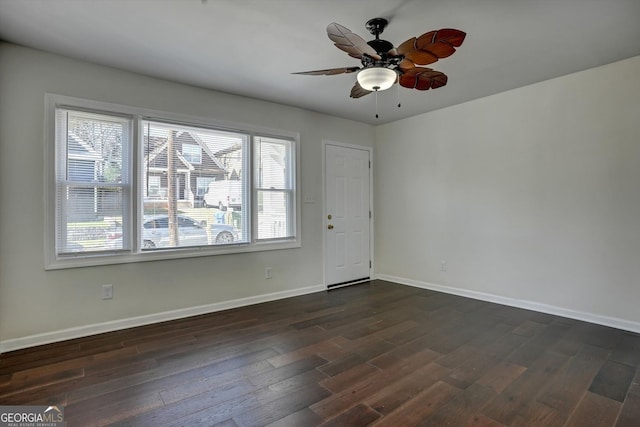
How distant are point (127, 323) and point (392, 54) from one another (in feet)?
11.2

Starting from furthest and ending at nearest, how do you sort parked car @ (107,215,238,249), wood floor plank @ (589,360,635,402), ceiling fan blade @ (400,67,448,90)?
1. parked car @ (107,215,238,249)
2. ceiling fan blade @ (400,67,448,90)
3. wood floor plank @ (589,360,635,402)

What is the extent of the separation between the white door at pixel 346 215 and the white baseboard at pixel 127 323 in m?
0.91

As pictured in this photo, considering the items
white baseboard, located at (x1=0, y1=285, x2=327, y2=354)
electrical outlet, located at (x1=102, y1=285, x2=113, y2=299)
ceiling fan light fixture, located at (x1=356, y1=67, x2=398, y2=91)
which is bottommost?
white baseboard, located at (x1=0, y1=285, x2=327, y2=354)

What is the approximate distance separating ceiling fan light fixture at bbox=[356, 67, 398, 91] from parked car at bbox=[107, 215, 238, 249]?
244 cm

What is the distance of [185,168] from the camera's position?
143 inches

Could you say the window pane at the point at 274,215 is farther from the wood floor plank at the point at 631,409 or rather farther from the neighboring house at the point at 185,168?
the wood floor plank at the point at 631,409

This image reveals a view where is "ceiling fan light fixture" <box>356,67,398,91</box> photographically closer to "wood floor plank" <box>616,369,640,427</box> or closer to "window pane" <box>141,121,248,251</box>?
"window pane" <box>141,121,248,251</box>

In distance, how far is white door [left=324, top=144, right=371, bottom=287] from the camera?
4863 millimetres

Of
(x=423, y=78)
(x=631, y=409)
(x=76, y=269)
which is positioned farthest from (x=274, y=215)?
(x=631, y=409)

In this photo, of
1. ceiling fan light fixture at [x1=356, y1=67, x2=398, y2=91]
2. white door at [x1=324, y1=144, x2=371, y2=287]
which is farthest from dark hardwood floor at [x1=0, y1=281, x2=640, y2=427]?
ceiling fan light fixture at [x1=356, y1=67, x2=398, y2=91]

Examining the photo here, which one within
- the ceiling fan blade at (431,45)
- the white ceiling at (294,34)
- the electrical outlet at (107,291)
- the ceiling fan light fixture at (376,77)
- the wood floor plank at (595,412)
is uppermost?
the white ceiling at (294,34)

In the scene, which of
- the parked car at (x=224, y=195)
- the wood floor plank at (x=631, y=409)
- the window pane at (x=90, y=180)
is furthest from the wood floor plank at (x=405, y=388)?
the window pane at (x=90, y=180)

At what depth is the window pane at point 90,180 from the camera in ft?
9.70

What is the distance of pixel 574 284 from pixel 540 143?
5.16 ft
